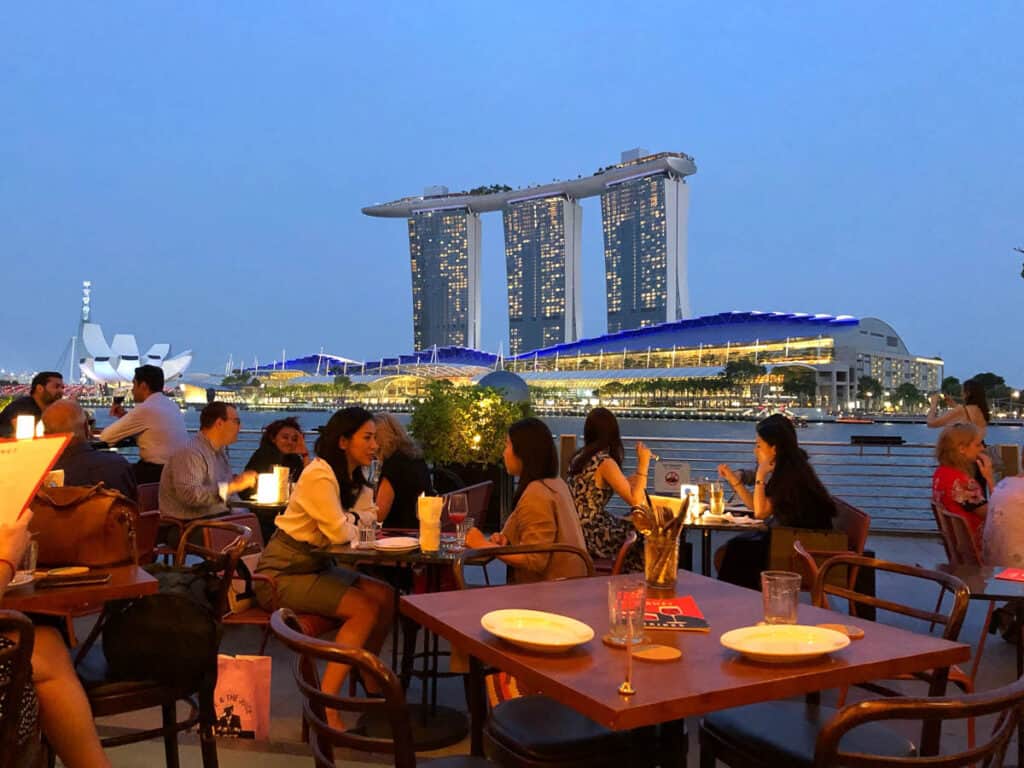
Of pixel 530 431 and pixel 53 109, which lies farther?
pixel 53 109

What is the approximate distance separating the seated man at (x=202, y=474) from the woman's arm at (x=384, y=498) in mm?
805

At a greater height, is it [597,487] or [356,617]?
[597,487]

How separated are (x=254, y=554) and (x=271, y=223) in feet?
476

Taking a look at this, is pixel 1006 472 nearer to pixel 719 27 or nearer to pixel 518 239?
pixel 518 239

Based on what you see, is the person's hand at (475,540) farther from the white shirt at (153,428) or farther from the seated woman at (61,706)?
the white shirt at (153,428)

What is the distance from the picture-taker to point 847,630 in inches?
75.0

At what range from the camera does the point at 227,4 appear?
9481 centimetres

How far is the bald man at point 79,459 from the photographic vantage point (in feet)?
13.1

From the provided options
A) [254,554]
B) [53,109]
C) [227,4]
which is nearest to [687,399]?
[254,554]

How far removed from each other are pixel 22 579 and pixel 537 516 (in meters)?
1.67

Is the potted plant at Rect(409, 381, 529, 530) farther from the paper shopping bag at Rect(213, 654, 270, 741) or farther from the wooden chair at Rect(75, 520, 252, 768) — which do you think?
the wooden chair at Rect(75, 520, 252, 768)

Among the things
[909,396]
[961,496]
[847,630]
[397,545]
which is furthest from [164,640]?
[909,396]

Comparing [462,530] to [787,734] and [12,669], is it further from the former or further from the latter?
[12,669]

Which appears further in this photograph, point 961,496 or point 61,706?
point 961,496
